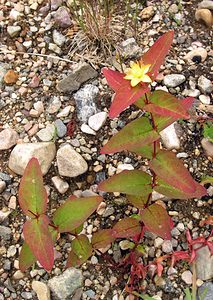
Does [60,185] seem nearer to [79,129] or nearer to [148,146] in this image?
[79,129]

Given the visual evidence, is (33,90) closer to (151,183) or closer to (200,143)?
(200,143)

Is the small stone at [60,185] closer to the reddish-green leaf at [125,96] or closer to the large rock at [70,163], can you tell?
the large rock at [70,163]

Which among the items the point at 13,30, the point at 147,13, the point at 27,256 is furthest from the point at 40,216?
the point at 147,13

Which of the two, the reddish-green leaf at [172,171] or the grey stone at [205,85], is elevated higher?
the reddish-green leaf at [172,171]

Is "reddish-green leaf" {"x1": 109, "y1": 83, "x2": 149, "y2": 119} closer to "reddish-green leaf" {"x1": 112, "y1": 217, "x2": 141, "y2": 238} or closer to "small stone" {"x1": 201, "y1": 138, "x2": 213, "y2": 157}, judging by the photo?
"reddish-green leaf" {"x1": 112, "y1": 217, "x2": 141, "y2": 238}

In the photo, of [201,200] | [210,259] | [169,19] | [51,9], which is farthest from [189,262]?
[51,9]

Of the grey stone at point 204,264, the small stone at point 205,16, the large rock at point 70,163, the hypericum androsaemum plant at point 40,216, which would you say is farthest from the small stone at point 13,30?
the grey stone at point 204,264

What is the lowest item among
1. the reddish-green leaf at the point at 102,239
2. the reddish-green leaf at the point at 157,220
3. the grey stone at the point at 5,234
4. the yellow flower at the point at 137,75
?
the grey stone at the point at 5,234
